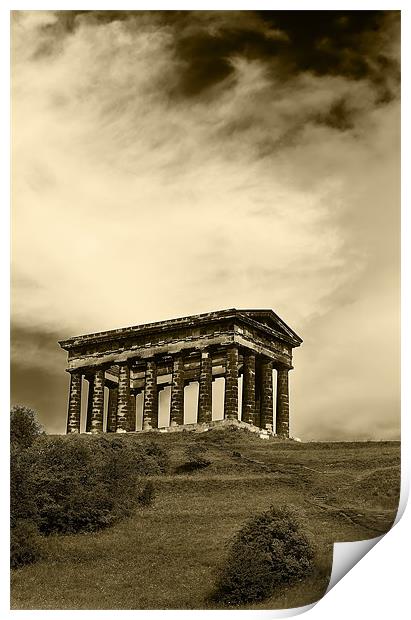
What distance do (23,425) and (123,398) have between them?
50.5 ft

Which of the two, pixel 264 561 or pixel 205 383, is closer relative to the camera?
pixel 264 561

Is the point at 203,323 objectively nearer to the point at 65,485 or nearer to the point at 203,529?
the point at 65,485

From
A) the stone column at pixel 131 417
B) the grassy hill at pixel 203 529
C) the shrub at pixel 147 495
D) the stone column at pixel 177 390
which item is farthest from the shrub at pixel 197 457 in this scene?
the stone column at pixel 131 417

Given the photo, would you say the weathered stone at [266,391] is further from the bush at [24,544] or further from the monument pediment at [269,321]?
the bush at [24,544]

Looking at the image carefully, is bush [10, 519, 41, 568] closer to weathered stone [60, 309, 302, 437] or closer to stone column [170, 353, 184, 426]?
weathered stone [60, 309, 302, 437]

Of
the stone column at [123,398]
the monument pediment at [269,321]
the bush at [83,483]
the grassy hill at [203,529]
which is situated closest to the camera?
the grassy hill at [203,529]

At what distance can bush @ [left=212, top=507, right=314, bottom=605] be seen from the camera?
1930 cm

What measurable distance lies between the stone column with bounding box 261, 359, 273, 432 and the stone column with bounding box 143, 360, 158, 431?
495cm

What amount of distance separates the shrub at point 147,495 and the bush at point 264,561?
4572mm

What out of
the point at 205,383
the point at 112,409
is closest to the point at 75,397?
the point at 112,409

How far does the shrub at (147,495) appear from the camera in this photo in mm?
24875

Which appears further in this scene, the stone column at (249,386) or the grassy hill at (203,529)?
the stone column at (249,386)

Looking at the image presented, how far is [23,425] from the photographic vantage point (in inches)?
1101

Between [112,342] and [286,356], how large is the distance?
834 cm
